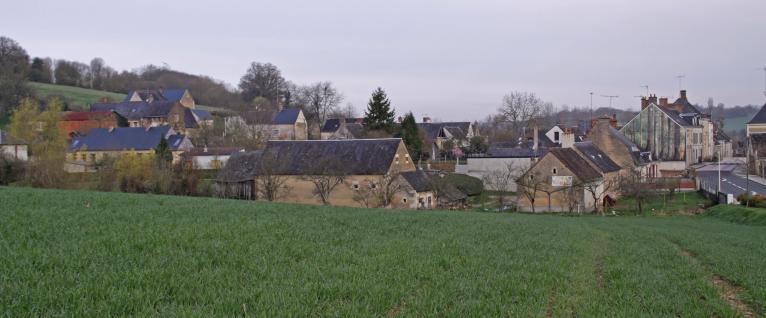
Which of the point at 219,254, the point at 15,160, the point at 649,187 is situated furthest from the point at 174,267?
the point at 649,187

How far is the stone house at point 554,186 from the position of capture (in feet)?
147

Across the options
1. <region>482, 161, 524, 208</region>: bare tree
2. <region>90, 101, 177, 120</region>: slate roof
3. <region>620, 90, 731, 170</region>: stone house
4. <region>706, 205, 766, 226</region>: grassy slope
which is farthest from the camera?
<region>90, 101, 177, 120</region>: slate roof

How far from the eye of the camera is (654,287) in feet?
34.6

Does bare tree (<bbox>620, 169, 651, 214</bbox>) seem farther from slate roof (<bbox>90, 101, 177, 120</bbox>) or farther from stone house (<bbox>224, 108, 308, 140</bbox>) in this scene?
slate roof (<bbox>90, 101, 177, 120</bbox>)

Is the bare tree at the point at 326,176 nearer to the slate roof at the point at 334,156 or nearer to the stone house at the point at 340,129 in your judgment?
the slate roof at the point at 334,156

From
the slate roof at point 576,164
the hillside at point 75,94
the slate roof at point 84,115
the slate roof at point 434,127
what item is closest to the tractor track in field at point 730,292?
the slate roof at point 576,164

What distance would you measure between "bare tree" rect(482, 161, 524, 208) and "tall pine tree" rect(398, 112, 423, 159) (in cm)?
1270

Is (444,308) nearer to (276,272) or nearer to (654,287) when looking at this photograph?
(276,272)

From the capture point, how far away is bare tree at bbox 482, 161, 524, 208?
57000 millimetres

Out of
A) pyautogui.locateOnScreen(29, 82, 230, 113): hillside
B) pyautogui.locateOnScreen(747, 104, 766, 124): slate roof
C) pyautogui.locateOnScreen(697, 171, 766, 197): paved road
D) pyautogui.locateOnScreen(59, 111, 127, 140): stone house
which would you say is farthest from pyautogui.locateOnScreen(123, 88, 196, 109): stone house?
pyautogui.locateOnScreen(747, 104, 766, 124): slate roof

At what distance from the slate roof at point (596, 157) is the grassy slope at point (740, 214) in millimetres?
11407

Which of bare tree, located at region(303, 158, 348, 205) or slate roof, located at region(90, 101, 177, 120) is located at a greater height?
slate roof, located at region(90, 101, 177, 120)

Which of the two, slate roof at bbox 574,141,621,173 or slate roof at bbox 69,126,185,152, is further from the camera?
slate roof at bbox 69,126,185,152

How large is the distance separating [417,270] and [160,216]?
8385mm
